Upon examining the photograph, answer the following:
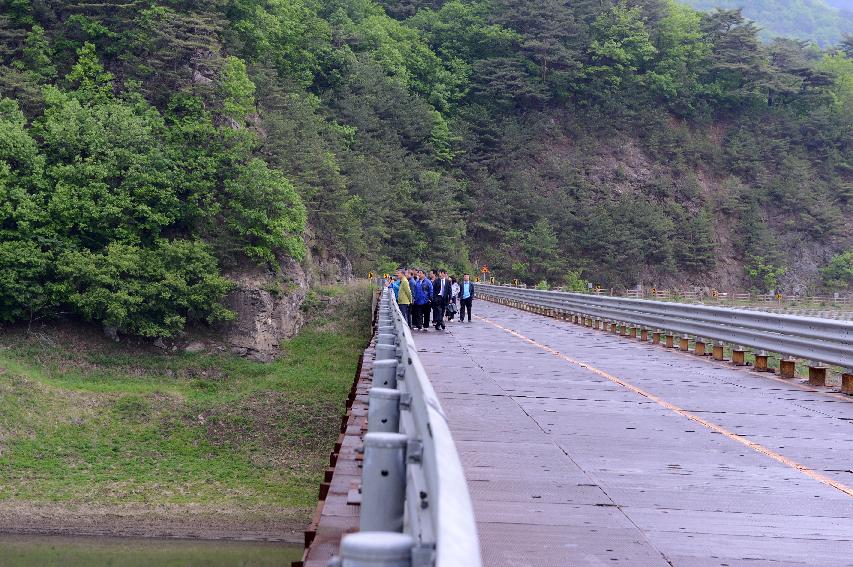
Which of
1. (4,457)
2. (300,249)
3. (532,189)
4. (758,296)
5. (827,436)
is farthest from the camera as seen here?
(532,189)

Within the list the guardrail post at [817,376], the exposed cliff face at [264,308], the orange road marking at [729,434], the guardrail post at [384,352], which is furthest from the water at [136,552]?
the guardrail post at [384,352]

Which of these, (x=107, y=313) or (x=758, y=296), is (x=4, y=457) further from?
(x=758, y=296)

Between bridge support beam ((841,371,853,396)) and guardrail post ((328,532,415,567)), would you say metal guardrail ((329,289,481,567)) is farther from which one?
bridge support beam ((841,371,853,396))

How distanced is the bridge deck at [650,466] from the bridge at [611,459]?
0.08ft

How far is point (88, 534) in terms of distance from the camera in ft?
102

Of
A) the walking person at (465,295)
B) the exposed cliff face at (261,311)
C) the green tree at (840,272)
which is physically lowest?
the exposed cliff face at (261,311)

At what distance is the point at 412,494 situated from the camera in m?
4.11

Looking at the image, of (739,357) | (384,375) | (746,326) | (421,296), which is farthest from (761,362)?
(384,375)

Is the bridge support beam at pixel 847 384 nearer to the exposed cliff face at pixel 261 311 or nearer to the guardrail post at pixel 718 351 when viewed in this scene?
the guardrail post at pixel 718 351

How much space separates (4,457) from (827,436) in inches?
1182

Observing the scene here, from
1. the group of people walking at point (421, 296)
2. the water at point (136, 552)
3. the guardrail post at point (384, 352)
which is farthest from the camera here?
the water at point (136, 552)

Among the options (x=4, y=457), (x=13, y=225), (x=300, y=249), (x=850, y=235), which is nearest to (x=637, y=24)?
(x=850, y=235)

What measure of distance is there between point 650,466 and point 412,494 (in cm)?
564

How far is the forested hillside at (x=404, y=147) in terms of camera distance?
164ft
